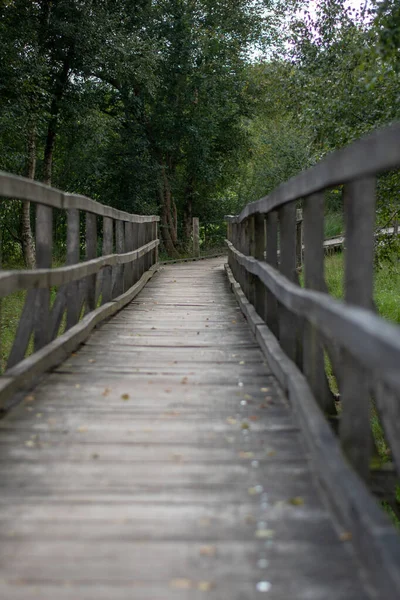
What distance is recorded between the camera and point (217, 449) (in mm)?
3529

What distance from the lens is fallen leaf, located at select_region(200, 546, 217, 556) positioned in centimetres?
245

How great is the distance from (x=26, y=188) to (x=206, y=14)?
77.6 feet

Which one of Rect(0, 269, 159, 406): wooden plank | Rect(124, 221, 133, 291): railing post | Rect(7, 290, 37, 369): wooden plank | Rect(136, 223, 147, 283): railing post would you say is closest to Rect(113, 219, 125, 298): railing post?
Rect(124, 221, 133, 291): railing post

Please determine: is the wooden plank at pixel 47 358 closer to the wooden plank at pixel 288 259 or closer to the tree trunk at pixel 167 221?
the wooden plank at pixel 288 259

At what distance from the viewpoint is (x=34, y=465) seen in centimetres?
328

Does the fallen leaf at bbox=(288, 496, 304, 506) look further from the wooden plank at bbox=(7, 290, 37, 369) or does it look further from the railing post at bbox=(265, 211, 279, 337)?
the railing post at bbox=(265, 211, 279, 337)

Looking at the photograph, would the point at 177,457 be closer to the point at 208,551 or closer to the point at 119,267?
the point at 208,551

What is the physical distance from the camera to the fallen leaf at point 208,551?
245cm

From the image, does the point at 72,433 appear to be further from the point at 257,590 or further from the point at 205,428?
the point at 257,590

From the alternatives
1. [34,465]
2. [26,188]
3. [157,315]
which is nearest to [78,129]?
[157,315]

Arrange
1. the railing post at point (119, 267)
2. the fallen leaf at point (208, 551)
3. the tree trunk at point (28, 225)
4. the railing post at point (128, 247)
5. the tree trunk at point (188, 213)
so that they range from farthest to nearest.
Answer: the tree trunk at point (188, 213)
the tree trunk at point (28, 225)
the railing post at point (128, 247)
the railing post at point (119, 267)
the fallen leaf at point (208, 551)

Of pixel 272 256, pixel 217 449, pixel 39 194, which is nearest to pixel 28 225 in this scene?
pixel 272 256

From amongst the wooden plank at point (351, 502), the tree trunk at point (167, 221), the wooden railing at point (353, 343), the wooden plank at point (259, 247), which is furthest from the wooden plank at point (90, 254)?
the tree trunk at point (167, 221)

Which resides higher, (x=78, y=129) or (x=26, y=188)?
(x=78, y=129)
